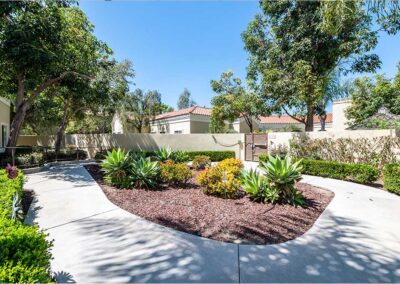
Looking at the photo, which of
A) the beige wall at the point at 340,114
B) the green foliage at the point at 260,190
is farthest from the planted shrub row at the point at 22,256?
the beige wall at the point at 340,114

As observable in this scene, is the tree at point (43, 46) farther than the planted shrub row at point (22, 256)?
Yes

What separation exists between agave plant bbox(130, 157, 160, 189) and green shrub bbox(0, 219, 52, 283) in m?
5.10

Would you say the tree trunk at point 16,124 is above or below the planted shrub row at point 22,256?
above

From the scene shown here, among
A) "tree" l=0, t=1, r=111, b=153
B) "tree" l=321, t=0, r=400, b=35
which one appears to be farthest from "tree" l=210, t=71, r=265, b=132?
"tree" l=321, t=0, r=400, b=35

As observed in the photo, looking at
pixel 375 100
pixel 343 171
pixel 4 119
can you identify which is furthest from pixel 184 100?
pixel 343 171

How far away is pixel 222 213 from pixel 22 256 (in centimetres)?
402

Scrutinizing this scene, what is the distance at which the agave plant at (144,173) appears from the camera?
25.2 feet

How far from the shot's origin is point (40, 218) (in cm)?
493

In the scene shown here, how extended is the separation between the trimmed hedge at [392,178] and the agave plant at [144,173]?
26.0 feet

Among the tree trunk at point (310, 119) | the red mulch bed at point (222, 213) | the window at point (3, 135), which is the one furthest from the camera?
the tree trunk at point (310, 119)

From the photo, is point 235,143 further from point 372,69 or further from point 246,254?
point 246,254

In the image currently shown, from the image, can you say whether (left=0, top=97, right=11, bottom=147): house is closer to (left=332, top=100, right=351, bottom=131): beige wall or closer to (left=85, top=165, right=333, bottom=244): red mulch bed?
(left=85, top=165, right=333, bottom=244): red mulch bed

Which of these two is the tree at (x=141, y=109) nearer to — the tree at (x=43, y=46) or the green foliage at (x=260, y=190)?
the tree at (x=43, y=46)

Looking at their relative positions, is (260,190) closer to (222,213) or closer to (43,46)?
(222,213)
